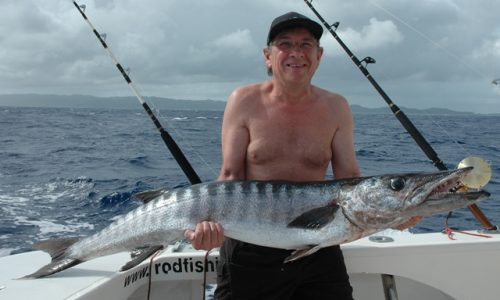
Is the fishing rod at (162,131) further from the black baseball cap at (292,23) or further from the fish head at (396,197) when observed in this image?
the fish head at (396,197)

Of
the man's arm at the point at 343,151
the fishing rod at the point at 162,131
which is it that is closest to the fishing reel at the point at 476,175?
the man's arm at the point at 343,151

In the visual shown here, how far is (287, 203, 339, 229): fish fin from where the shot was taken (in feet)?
7.85

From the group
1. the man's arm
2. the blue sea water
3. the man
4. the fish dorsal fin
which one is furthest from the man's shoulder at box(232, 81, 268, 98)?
the blue sea water

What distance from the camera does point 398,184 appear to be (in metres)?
2.38

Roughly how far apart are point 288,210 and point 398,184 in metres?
0.58

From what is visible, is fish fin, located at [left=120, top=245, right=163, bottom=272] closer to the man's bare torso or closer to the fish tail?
the fish tail

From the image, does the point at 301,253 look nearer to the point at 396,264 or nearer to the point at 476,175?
the point at 396,264

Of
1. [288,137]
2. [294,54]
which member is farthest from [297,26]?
[288,137]

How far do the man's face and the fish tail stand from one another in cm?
165

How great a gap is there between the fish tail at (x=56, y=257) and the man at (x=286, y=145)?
796 millimetres

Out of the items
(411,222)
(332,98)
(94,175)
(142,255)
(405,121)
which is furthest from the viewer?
(94,175)

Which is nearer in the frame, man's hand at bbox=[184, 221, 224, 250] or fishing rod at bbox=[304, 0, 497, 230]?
man's hand at bbox=[184, 221, 224, 250]

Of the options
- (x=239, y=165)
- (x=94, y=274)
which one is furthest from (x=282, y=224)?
(x=94, y=274)

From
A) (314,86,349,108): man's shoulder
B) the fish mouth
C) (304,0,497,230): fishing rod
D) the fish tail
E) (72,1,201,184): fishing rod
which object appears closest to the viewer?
the fish mouth
